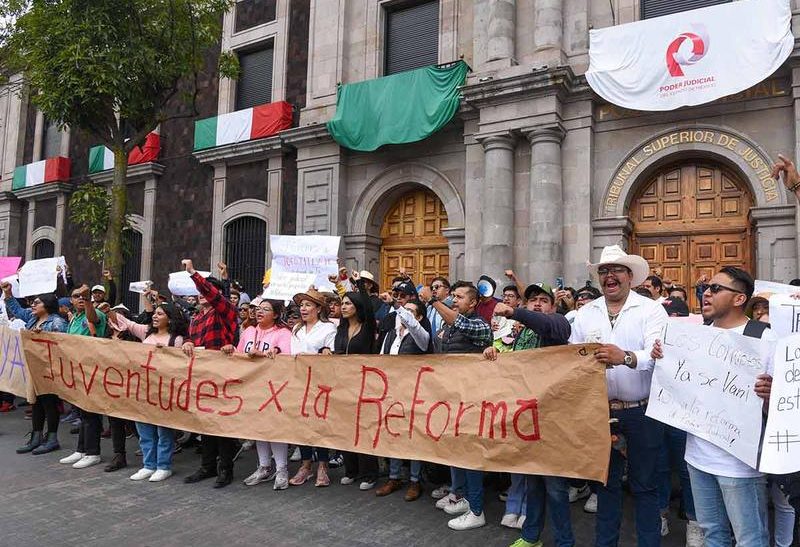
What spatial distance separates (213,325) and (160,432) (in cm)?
126

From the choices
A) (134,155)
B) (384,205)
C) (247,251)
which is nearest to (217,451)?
(384,205)

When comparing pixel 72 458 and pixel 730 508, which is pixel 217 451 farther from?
pixel 730 508

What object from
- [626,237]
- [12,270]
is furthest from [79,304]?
[626,237]

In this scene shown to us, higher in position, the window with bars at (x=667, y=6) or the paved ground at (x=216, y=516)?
the window with bars at (x=667, y=6)

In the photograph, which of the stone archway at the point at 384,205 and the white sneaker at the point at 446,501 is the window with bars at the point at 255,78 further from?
the white sneaker at the point at 446,501

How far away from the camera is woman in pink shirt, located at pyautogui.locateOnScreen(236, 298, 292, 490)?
19.8ft

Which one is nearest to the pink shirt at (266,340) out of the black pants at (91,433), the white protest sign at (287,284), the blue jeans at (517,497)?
the black pants at (91,433)

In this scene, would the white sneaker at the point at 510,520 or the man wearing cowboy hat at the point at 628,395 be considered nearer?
the man wearing cowboy hat at the point at 628,395

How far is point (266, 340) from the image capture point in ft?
21.0

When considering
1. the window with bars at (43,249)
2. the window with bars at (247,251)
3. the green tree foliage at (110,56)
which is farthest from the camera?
the window with bars at (43,249)

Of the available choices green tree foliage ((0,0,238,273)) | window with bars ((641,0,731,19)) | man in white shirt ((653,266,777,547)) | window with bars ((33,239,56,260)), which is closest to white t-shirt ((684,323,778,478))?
man in white shirt ((653,266,777,547))

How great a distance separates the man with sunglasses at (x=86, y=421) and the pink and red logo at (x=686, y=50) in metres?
9.57

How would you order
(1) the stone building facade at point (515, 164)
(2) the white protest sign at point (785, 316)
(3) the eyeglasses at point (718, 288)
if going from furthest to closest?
1. (1) the stone building facade at point (515, 164)
2. (2) the white protest sign at point (785, 316)
3. (3) the eyeglasses at point (718, 288)

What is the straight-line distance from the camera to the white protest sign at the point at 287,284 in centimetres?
938
